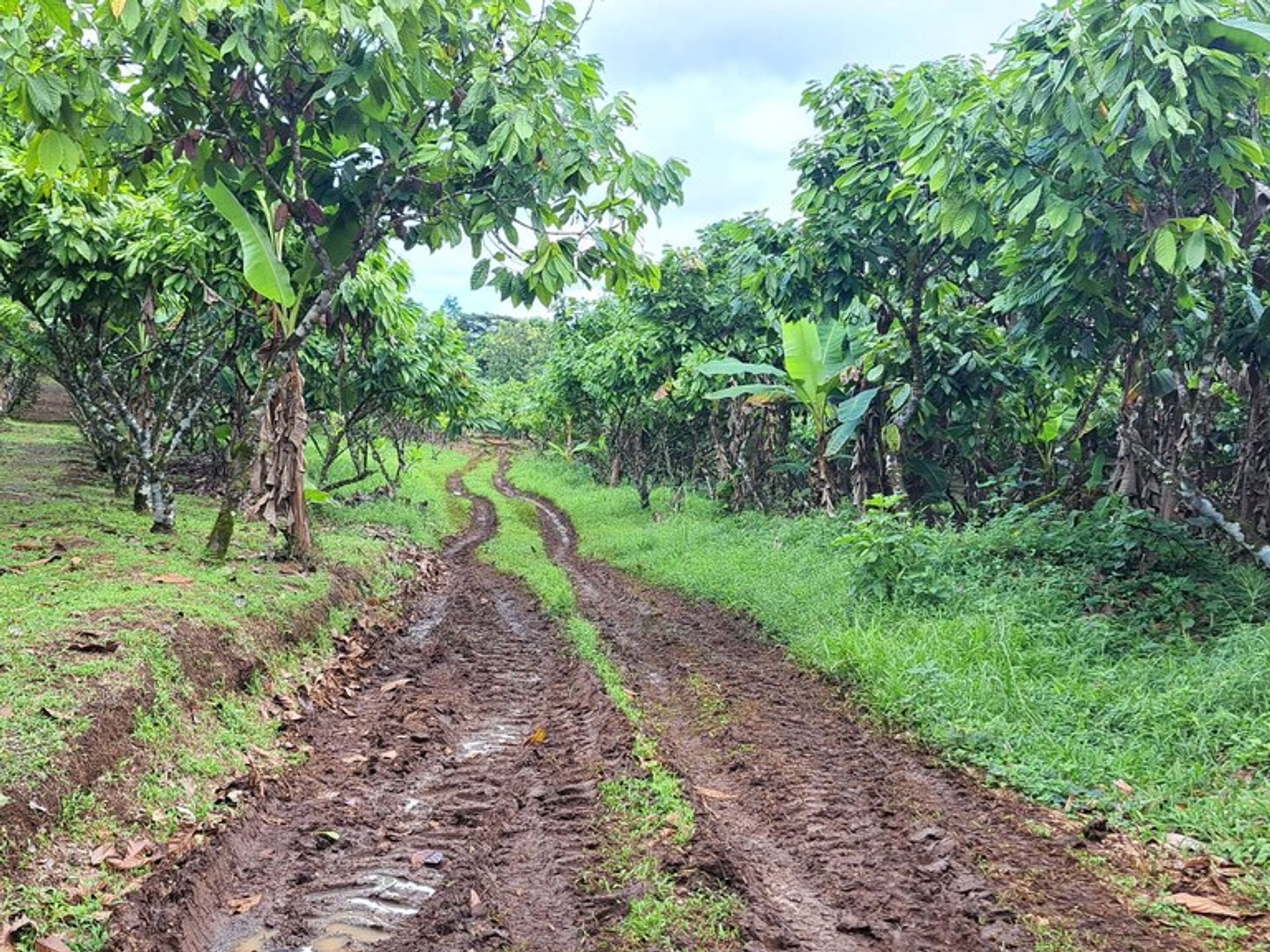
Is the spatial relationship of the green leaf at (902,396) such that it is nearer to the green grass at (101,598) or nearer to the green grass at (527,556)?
the green grass at (527,556)

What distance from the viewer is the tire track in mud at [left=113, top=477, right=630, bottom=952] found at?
3.13 metres

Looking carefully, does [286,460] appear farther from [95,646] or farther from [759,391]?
[759,391]

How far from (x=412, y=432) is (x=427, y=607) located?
2519 cm

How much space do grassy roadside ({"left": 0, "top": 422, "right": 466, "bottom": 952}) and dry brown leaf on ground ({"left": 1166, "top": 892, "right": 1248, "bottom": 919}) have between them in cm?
411

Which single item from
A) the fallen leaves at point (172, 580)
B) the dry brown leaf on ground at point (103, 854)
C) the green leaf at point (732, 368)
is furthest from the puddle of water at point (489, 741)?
the green leaf at point (732, 368)

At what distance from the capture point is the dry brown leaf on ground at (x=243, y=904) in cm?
330

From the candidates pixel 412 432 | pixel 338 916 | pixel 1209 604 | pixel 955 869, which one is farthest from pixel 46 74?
pixel 412 432

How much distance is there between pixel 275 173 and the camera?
7469 mm

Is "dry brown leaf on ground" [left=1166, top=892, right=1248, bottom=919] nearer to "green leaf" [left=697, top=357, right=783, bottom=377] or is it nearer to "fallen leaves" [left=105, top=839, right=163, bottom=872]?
"fallen leaves" [left=105, top=839, right=163, bottom=872]

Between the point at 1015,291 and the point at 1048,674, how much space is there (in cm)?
329

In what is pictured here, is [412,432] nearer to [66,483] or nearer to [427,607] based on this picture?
[66,483]

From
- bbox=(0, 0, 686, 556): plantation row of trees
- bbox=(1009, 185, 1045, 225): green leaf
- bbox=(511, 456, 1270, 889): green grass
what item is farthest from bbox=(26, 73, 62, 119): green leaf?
bbox=(511, 456, 1270, 889): green grass

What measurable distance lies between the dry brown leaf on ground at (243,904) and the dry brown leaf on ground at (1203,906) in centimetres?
368

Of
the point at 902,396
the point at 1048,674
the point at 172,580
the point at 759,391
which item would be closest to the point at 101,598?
the point at 172,580
